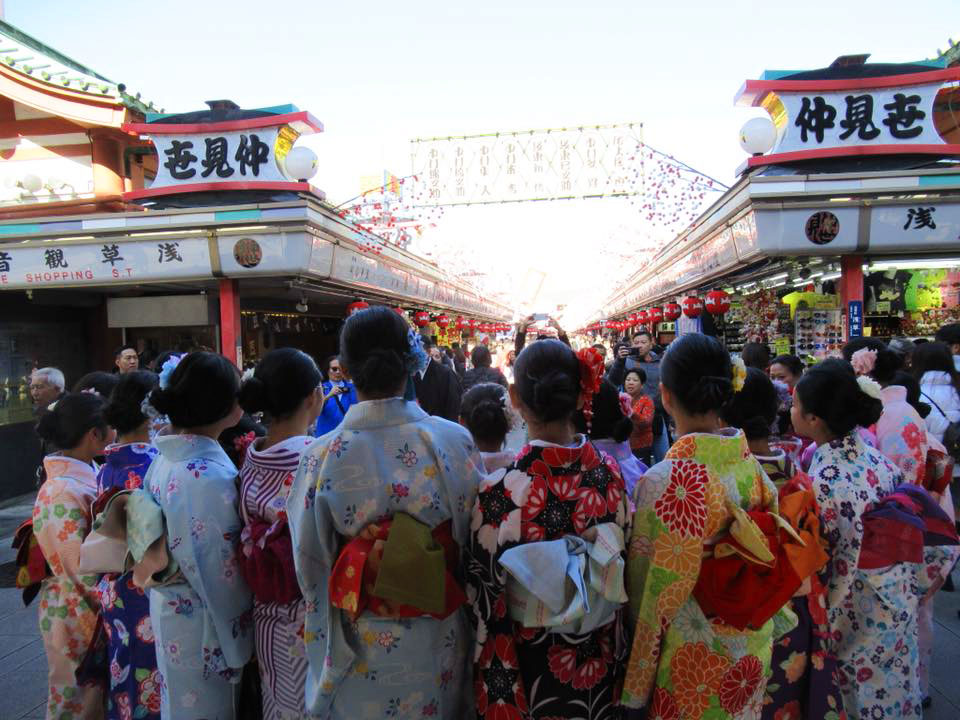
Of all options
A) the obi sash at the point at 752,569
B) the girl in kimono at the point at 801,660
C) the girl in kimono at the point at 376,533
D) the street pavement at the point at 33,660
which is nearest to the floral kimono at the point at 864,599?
the girl in kimono at the point at 801,660

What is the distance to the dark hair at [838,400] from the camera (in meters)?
2.36

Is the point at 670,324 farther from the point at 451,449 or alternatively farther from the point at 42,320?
the point at 451,449

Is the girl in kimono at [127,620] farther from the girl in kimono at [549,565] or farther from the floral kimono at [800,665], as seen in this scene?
the floral kimono at [800,665]

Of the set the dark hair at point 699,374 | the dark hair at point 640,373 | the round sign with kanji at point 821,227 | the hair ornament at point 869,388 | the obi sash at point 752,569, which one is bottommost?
the obi sash at point 752,569

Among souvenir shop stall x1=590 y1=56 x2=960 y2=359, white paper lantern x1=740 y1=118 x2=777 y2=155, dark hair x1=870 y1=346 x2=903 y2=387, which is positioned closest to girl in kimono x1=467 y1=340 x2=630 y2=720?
dark hair x1=870 y1=346 x2=903 y2=387

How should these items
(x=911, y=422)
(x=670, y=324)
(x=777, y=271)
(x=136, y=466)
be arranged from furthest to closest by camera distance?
1. (x=670, y=324)
2. (x=777, y=271)
3. (x=911, y=422)
4. (x=136, y=466)

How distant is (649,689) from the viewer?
1.81m

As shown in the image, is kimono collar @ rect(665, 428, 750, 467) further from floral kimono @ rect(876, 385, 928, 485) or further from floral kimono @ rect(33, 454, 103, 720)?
floral kimono @ rect(33, 454, 103, 720)

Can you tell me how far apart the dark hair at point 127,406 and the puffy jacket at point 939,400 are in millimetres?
5126

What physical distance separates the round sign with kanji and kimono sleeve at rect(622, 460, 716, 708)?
227 inches

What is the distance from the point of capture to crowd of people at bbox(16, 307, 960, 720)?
1.73 meters

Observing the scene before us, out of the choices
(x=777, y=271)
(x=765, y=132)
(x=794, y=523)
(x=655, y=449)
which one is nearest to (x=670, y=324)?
(x=777, y=271)

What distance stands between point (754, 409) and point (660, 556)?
926 millimetres

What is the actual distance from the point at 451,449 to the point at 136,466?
1508 mm
